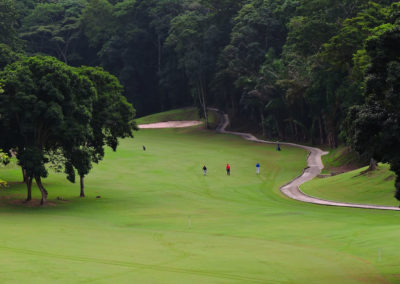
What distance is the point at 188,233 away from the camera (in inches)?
1474

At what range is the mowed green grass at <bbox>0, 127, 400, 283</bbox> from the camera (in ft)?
83.7

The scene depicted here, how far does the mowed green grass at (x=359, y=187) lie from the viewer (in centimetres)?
5009

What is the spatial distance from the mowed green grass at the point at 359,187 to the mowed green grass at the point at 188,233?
347 centimetres

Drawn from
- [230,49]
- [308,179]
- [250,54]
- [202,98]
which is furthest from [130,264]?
[202,98]

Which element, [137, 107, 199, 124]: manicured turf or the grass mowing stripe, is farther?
[137, 107, 199, 124]: manicured turf

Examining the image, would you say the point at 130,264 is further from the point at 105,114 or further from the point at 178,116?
the point at 178,116

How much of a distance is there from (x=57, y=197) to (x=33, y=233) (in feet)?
62.0

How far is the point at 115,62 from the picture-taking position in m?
135

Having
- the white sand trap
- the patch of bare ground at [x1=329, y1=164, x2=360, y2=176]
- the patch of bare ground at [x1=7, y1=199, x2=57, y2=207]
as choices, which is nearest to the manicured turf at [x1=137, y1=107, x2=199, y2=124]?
the white sand trap

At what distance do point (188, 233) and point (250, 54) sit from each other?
2799 inches

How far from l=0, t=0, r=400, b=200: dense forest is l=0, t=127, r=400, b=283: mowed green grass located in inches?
245

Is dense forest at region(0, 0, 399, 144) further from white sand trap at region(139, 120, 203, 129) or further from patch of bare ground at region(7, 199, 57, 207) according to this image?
patch of bare ground at region(7, 199, 57, 207)

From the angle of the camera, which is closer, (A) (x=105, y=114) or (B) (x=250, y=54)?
(A) (x=105, y=114)

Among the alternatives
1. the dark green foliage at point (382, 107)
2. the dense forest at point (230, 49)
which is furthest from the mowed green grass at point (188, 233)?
the dense forest at point (230, 49)
